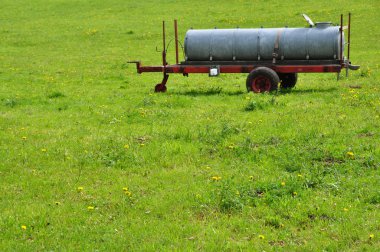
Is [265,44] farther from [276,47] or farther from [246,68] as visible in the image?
[246,68]

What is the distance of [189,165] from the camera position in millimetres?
10711

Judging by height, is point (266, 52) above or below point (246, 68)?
above

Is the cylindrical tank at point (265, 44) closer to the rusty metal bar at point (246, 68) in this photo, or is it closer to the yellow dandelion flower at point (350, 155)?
the rusty metal bar at point (246, 68)

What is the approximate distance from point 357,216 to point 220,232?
1.88 meters

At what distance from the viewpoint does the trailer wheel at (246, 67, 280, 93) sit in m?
Result: 17.9

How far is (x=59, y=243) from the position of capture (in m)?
7.54

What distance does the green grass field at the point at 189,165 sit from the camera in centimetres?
775

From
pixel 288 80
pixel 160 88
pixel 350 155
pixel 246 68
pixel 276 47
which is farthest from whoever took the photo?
pixel 288 80

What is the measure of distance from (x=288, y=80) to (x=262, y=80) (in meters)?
1.98

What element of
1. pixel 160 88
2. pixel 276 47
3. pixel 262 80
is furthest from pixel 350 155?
pixel 160 88

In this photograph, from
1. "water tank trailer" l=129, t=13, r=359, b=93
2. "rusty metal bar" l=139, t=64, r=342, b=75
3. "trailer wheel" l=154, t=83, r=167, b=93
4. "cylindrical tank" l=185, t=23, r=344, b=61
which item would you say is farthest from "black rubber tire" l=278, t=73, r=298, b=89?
"trailer wheel" l=154, t=83, r=167, b=93

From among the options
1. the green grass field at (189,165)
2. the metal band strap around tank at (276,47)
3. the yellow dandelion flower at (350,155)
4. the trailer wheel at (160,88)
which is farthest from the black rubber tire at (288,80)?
the yellow dandelion flower at (350,155)

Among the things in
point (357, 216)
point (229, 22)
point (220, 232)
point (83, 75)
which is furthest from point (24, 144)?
point (229, 22)

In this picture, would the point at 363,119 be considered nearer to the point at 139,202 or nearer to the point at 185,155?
the point at 185,155
